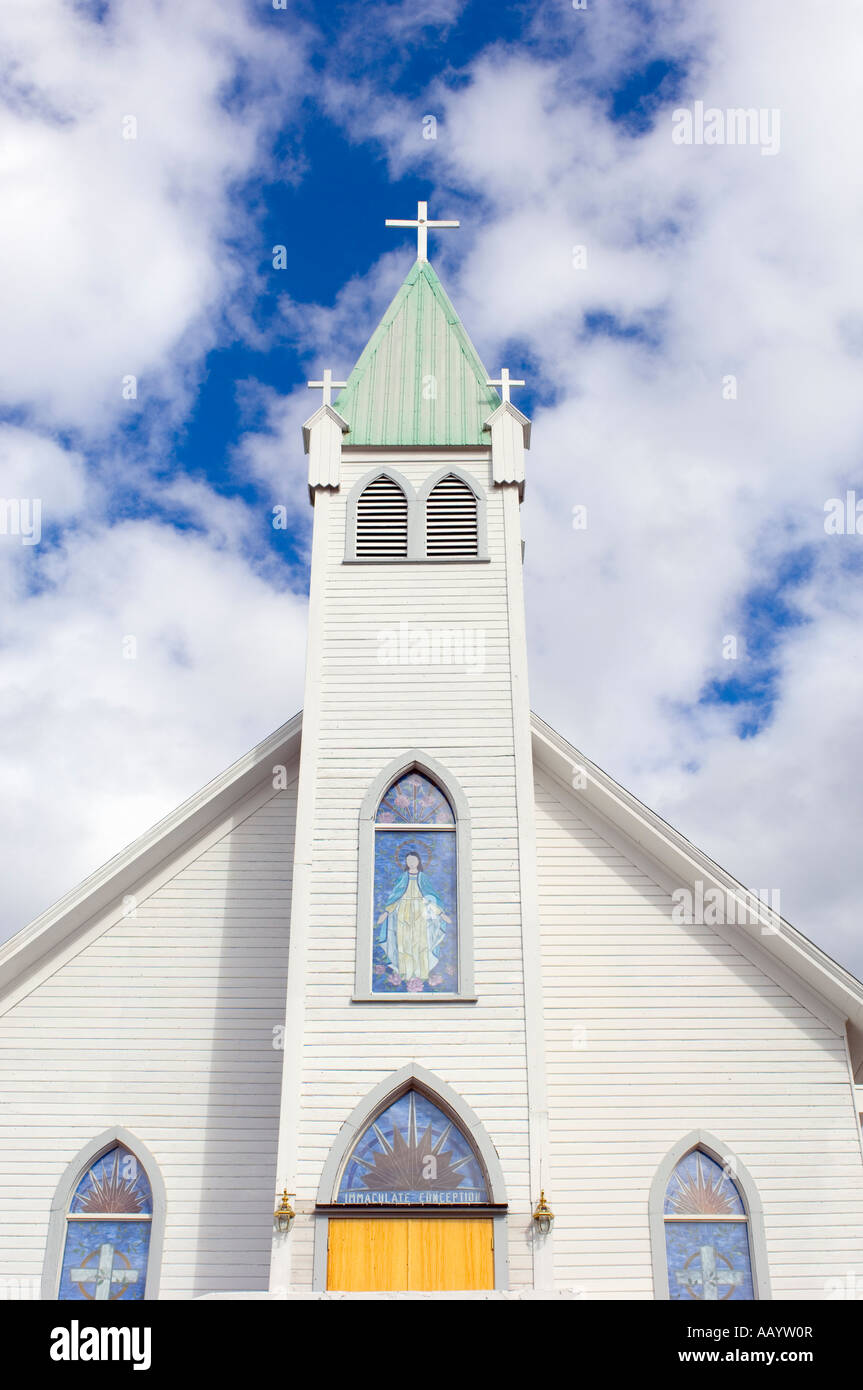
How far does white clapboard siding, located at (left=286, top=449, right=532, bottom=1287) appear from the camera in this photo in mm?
10531

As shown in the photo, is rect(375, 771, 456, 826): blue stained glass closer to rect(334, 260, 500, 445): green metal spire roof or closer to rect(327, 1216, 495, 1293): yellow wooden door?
rect(327, 1216, 495, 1293): yellow wooden door

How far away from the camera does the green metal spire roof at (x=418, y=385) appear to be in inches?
566

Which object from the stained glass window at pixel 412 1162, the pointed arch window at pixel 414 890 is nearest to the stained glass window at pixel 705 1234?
Answer: the stained glass window at pixel 412 1162

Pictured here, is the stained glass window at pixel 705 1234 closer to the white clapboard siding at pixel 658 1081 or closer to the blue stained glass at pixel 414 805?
the white clapboard siding at pixel 658 1081

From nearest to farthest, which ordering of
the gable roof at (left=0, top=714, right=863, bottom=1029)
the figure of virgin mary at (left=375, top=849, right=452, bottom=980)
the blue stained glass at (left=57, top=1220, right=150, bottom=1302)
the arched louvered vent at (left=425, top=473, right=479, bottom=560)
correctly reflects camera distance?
the blue stained glass at (left=57, top=1220, right=150, bottom=1302), the figure of virgin mary at (left=375, top=849, right=452, bottom=980), the gable roof at (left=0, top=714, right=863, bottom=1029), the arched louvered vent at (left=425, top=473, right=479, bottom=560)

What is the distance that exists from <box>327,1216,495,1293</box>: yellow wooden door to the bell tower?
0.46 ft

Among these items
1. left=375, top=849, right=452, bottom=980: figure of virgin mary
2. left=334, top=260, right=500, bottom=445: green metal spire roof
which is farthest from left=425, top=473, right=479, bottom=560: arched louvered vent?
left=375, top=849, right=452, bottom=980: figure of virgin mary

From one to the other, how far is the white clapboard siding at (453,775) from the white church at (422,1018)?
3cm

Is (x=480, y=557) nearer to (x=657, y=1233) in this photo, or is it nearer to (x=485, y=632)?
(x=485, y=632)

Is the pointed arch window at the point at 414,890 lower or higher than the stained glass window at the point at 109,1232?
higher

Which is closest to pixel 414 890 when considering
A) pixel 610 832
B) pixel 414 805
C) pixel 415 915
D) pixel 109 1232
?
pixel 415 915

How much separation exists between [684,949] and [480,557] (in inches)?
194

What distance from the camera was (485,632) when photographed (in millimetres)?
13102

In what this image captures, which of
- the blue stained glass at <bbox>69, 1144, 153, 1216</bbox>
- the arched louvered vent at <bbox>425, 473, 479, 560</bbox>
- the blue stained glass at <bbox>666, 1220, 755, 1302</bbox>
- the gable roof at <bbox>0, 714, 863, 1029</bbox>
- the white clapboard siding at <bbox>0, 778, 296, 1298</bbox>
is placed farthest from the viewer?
the arched louvered vent at <bbox>425, 473, 479, 560</bbox>
